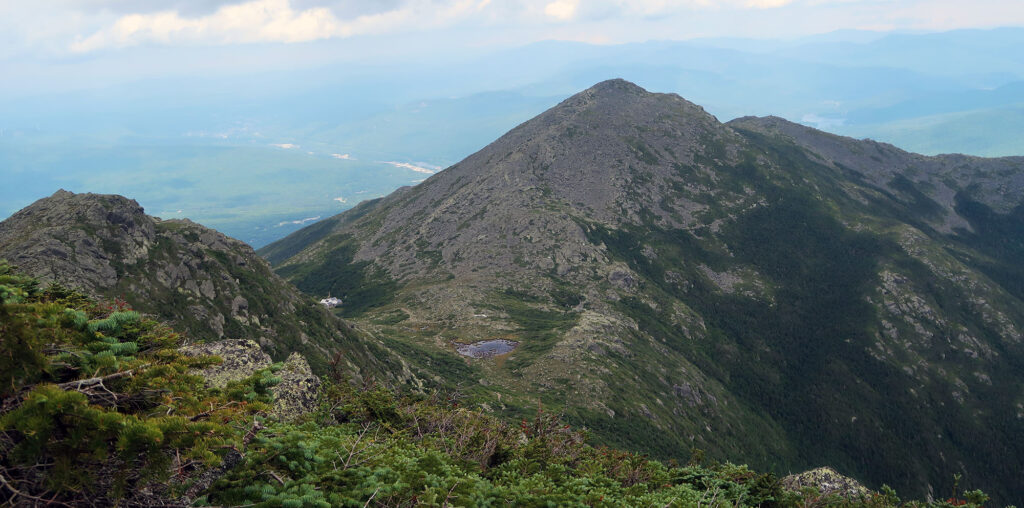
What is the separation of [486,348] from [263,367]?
96.6 m

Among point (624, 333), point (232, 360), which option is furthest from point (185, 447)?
point (624, 333)

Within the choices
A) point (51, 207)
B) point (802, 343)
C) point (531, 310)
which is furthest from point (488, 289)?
point (802, 343)

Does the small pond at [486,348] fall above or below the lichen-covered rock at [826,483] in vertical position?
below

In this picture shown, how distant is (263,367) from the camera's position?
82.5 ft

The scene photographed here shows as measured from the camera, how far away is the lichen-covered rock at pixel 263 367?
78.9 feet

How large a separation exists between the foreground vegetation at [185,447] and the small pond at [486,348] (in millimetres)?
92446

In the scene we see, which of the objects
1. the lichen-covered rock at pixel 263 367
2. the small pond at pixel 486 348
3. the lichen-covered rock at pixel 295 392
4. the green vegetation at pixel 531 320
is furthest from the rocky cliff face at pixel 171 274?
the green vegetation at pixel 531 320

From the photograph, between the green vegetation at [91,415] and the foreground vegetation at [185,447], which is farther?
the foreground vegetation at [185,447]

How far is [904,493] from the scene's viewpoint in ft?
479

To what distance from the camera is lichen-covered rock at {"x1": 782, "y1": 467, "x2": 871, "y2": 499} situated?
96.8 feet

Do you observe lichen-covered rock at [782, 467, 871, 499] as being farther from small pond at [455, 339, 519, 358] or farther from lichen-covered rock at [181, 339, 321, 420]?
small pond at [455, 339, 519, 358]

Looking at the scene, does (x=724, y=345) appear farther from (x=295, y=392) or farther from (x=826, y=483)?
(x=295, y=392)

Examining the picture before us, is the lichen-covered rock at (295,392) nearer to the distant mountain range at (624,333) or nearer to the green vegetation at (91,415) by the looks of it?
the green vegetation at (91,415)

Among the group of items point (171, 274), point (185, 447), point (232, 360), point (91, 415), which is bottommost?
point (232, 360)
